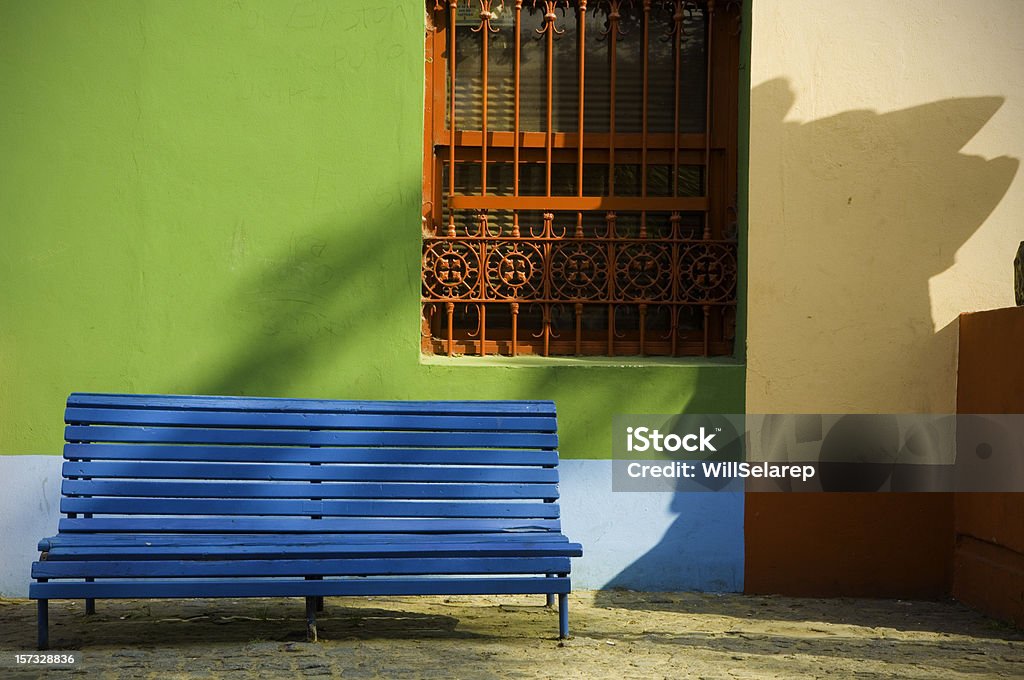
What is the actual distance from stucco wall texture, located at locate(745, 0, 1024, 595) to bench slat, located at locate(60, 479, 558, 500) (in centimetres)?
148

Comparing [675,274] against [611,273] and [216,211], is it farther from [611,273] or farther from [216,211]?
[216,211]

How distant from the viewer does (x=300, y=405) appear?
16.1ft

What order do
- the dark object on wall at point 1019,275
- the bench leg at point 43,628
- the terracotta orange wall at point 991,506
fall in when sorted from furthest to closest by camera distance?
the dark object on wall at point 1019,275 → the terracotta orange wall at point 991,506 → the bench leg at point 43,628

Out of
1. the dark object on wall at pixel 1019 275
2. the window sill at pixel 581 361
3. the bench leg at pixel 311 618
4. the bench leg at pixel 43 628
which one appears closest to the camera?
the bench leg at pixel 43 628

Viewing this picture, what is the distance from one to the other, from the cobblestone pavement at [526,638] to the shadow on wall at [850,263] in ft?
1.02

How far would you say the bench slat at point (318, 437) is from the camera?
4.76 m

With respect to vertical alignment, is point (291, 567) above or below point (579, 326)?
below

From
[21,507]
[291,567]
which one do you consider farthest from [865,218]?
[21,507]

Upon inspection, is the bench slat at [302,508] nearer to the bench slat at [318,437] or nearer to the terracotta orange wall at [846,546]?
the bench slat at [318,437]

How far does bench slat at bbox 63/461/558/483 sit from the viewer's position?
470 cm

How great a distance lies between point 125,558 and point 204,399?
2.64ft

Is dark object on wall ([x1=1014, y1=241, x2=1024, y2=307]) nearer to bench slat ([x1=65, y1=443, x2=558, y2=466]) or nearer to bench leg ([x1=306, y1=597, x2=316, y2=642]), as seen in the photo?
bench slat ([x1=65, y1=443, x2=558, y2=466])

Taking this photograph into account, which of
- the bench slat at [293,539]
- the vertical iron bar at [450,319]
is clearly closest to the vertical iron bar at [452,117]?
the vertical iron bar at [450,319]

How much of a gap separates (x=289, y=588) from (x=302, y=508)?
419mm
